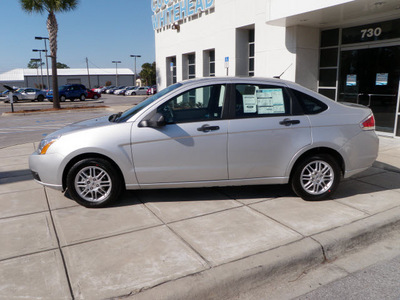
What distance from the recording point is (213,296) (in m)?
3.00

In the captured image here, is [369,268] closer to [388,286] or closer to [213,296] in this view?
[388,286]

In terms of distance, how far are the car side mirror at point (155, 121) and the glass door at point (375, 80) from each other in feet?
25.6

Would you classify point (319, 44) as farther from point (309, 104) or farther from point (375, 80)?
point (309, 104)

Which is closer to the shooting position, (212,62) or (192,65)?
(212,62)

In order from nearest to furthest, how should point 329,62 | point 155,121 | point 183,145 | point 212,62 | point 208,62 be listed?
1. point 155,121
2. point 183,145
3. point 329,62
4. point 212,62
5. point 208,62

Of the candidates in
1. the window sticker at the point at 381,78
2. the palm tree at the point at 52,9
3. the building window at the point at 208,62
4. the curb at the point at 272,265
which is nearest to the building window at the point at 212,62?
the building window at the point at 208,62

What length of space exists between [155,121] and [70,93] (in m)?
33.8

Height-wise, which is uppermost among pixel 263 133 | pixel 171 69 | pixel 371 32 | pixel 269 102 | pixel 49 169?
pixel 371 32

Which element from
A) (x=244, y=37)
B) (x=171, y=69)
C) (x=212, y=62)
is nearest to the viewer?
(x=244, y=37)

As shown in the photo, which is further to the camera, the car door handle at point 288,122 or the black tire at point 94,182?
the car door handle at point 288,122

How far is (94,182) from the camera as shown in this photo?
4.65 metres

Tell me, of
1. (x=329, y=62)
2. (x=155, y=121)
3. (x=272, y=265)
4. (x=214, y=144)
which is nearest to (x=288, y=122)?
(x=214, y=144)

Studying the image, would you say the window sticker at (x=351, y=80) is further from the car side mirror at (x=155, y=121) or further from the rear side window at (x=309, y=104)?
the car side mirror at (x=155, y=121)

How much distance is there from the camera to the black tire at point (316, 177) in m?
4.84
